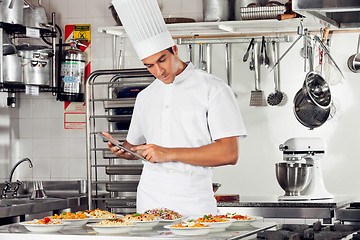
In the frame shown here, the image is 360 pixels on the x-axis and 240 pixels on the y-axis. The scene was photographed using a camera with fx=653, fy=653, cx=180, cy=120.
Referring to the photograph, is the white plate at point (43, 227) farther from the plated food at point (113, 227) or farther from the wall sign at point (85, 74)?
the wall sign at point (85, 74)

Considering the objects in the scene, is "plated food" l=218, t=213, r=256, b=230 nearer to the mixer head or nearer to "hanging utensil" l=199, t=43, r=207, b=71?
the mixer head

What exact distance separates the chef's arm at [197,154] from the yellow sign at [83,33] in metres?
2.93

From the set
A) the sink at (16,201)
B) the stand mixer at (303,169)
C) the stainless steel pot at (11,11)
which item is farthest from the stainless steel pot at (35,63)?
the stand mixer at (303,169)

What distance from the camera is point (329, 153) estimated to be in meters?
5.14

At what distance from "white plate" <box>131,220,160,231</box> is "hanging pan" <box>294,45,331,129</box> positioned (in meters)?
2.37

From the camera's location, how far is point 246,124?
5.32 m

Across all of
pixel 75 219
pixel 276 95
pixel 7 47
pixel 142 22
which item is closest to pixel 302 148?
pixel 276 95

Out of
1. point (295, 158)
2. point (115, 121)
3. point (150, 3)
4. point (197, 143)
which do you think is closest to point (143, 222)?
point (197, 143)

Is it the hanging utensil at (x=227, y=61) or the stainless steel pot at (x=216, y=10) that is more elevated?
the stainless steel pot at (x=216, y=10)

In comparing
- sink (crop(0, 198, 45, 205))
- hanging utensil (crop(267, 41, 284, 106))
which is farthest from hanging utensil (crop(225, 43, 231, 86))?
→ sink (crop(0, 198, 45, 205))

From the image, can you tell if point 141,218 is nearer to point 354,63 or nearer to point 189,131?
point 189,131

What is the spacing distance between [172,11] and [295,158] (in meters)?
1.76

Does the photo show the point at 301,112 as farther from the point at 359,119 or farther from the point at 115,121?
the point at 115,121

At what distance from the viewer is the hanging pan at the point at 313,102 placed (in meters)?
4.63
